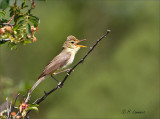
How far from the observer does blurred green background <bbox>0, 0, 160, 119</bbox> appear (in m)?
17.5

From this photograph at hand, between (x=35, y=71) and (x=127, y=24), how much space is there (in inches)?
322

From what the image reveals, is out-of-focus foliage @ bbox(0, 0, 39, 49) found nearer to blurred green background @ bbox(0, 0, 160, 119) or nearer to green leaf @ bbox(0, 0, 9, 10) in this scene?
green leaf @ bbox(0, 0, 9, 10)

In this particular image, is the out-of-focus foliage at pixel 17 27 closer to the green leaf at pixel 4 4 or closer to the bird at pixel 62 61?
the green leaf at pixel 4 4

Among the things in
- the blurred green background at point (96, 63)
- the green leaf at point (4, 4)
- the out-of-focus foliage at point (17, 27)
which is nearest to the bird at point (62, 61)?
the out-of-focus foliage at point (17, 27)

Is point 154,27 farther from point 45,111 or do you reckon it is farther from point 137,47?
point 45,111

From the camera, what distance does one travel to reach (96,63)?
20.7 m

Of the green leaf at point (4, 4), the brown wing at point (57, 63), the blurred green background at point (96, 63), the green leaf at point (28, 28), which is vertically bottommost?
the blurred green background at point (96, 63)

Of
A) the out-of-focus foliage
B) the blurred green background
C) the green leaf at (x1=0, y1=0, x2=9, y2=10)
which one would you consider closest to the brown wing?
the out-of-focus foliage

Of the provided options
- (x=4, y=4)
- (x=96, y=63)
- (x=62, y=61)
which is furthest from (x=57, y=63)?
(x=96, y=63)

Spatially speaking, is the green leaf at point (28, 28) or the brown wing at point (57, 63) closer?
the green leaf at point (28, 28)

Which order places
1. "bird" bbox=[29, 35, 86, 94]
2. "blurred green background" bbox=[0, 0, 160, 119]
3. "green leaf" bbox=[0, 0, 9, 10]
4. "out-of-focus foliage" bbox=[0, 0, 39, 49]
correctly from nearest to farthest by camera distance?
"green leaf" bbox=[0, 0, 9, 10], "out-of-focus foliage" bbox=[0, 0, 39, 49], "bird" bbox=[29, 35, 86, 94], "blurred green background" bbox=[0, 0, 160, 119]

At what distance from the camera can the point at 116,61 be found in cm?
2008

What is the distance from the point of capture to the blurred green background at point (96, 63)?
17.5 m

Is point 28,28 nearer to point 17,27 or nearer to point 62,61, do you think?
point 17,27
